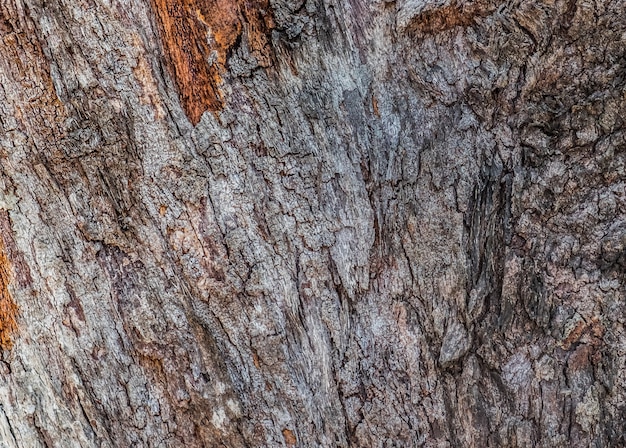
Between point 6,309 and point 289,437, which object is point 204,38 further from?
point 289,437

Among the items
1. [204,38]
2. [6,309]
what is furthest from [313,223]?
[6,309]

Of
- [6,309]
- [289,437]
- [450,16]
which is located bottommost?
[289,437]

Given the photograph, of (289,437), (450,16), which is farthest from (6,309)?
(450,16)

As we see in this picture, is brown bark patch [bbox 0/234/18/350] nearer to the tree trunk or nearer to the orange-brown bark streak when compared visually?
the tree trunk

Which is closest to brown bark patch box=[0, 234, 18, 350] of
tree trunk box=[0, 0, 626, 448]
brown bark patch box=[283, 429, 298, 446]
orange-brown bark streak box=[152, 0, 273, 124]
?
tree trunk box=[0, 0, 626, 448]

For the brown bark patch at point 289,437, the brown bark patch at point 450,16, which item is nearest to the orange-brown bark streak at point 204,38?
the brown bark patch at point 450,16

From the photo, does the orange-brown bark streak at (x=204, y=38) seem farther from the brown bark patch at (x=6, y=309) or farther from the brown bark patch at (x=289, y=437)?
the brown bark patch at (x=289, y=437)

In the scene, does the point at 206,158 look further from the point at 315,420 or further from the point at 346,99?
the point at 315,420

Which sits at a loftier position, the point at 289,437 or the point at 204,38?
the point at 204,38
